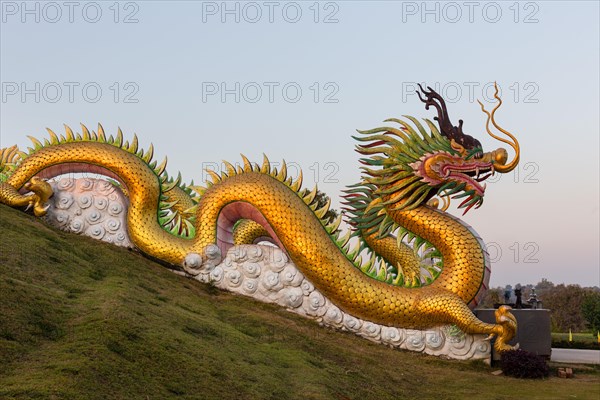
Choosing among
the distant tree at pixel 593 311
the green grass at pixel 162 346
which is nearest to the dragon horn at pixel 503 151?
the green grass at pixel 162 346

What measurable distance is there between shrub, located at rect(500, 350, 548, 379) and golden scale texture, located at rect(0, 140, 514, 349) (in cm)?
29

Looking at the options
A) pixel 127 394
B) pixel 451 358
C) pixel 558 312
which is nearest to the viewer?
pixel 127 394

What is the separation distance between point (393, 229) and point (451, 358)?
2.28 meters

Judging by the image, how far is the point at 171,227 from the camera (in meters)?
12.9

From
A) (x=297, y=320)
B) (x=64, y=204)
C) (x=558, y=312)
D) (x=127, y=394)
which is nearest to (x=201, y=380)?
(x=127, y=394)

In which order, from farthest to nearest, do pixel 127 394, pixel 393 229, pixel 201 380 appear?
pixel 393 229
pixel 201 380
pixel 127 394

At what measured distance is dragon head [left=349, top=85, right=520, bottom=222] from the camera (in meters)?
11.7

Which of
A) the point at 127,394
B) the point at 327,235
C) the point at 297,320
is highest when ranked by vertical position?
the point at 327,235

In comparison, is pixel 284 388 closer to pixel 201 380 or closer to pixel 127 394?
pixel 201 380

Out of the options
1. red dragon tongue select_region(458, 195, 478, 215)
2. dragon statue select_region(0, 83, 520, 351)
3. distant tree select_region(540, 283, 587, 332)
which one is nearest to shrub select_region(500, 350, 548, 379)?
dragon statue select_region(0, 83, 520, 351)

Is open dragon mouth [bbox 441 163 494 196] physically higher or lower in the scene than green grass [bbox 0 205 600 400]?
higher

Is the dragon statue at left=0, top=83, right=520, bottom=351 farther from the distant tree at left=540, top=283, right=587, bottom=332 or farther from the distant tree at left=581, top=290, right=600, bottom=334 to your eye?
the distant tree at left=540, top=283, right=587, bottom=332

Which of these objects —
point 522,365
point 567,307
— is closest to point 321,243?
point 522,365

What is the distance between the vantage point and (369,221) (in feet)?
40.1
